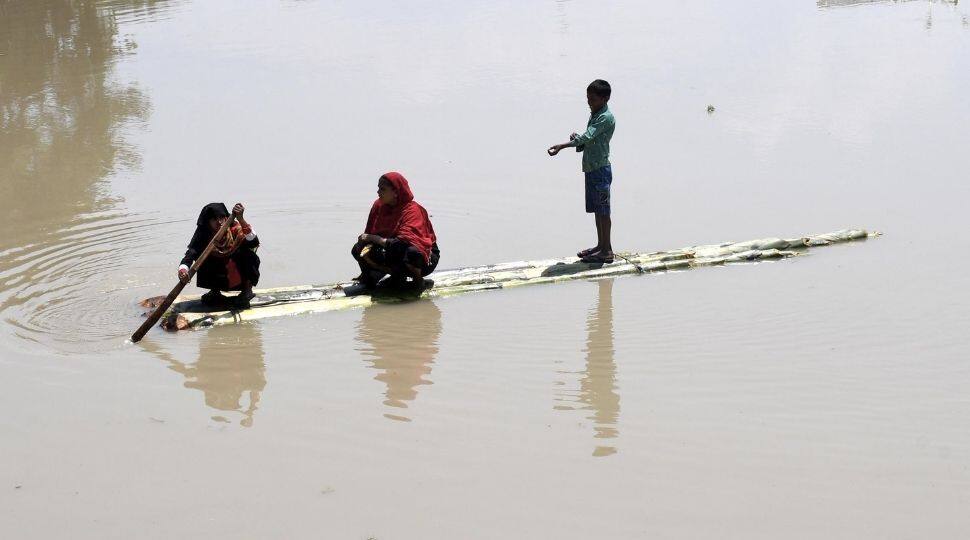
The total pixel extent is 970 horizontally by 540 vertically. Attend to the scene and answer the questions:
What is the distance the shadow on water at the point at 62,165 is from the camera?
7.70 meters

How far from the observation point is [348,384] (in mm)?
6078

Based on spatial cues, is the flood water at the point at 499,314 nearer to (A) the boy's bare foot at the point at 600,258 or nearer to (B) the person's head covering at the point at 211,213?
(A) the boy's bare foot at the point at 600,258

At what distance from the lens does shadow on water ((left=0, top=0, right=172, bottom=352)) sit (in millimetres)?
7703

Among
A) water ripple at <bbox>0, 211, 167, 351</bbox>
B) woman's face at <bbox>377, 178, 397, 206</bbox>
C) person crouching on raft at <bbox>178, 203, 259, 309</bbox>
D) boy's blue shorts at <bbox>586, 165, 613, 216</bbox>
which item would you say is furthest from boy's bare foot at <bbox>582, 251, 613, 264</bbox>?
water ripple at <bbox>0, 211, 167, 351</bbox>

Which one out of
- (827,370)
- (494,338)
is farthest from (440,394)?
(827,370)

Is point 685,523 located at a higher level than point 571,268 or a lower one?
lower

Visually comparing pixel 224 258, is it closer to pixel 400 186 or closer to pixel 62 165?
pixel 400 186

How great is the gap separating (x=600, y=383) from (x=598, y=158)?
95.2 inches

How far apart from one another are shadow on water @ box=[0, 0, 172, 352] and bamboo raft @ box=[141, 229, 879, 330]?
695 millimetres

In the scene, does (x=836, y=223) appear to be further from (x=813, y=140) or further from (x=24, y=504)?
(x=24, y=504)

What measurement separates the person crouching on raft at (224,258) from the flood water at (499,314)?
376 millimetres

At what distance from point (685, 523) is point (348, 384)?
7.52 feet

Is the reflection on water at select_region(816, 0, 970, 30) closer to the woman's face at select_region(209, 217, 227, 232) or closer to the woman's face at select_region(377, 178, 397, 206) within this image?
the woman's face at select_region(377, 178, 397, 206)

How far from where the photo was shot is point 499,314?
7.38 metres
